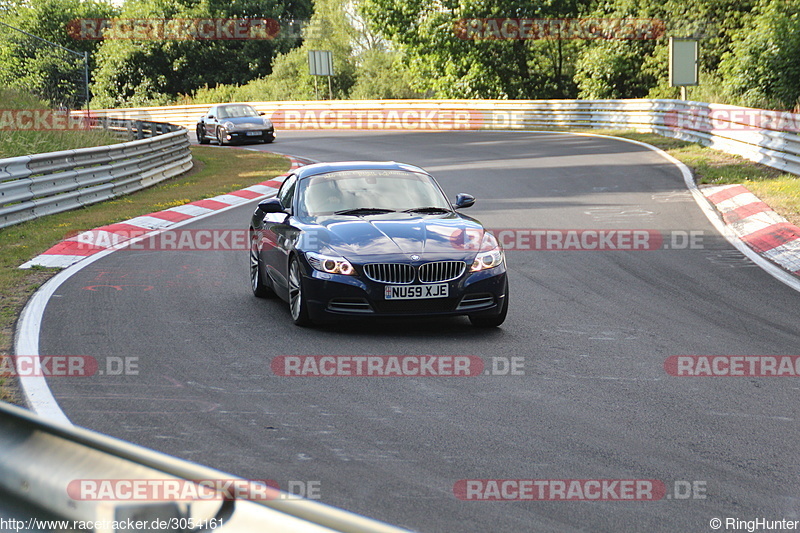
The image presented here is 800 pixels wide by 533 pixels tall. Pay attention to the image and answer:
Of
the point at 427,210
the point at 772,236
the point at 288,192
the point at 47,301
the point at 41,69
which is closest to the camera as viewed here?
the point at 427,210

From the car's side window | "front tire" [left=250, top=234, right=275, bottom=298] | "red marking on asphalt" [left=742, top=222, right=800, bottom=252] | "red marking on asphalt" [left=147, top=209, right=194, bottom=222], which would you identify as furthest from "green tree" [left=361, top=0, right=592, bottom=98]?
"front tire" [left=250, top=234, right=275, bottom=298]

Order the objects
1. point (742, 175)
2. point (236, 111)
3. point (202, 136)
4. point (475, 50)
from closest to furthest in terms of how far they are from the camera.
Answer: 1. point (742, 175)
2. point (236, 111)
3. point (202, 136)
4. point (475, 50)

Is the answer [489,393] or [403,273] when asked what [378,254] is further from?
[489,393]

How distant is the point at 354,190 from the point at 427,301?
1.88 meters

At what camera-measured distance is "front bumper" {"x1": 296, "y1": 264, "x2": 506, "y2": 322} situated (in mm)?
8000

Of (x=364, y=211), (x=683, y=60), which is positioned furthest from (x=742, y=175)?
(x=683, y=60)

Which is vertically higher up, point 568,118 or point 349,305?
point 568,118

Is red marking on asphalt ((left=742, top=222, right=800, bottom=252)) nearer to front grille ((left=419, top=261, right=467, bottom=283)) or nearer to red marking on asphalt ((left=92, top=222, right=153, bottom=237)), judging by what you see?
front grille ((left=419, top=261, right=467, bottom=283))

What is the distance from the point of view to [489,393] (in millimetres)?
6441

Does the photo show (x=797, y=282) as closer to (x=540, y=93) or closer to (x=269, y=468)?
(x=269, y=468)

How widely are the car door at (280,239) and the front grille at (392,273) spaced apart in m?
1.03

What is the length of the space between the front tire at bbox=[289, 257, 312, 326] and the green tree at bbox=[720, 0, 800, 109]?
89.2 feet

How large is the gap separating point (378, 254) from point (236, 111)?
96.3 ft

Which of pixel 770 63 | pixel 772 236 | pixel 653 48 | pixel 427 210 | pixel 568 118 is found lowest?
pixel 772 236
